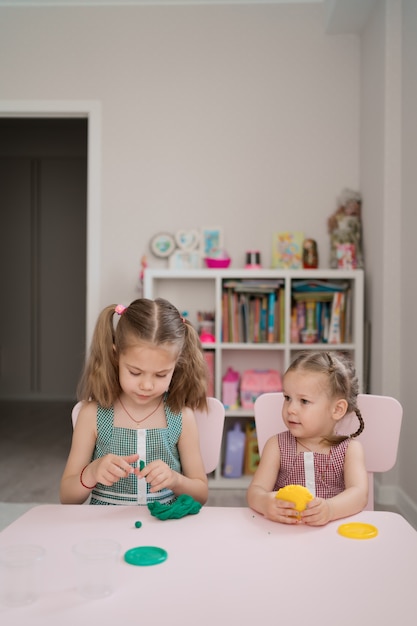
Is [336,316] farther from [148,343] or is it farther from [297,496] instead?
[297,496]

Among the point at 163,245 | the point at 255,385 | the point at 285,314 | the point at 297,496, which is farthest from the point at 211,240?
the point at 297,496

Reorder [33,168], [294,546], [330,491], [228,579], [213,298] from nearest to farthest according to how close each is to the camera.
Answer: [228,579]
[294,546]
[330,491]
[213,298]
[33,168]

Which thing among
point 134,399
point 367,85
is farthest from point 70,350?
point 134,399

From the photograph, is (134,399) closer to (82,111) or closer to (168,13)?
(82,111)

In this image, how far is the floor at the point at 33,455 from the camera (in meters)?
3.31

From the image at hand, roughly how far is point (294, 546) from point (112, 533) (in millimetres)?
304

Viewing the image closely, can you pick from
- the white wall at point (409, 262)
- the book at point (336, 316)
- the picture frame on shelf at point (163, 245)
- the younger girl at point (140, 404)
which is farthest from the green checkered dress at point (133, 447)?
the picture frame on shelf at point (163, 245)

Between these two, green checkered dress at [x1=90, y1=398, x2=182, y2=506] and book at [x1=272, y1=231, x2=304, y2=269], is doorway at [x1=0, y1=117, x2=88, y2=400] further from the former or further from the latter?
green checkered dress at [x1=90, y1=398, x2=182, y2=506]

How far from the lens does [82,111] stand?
3.90m

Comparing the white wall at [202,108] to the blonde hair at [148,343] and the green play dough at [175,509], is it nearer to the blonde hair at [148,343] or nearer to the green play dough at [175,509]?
the blonde hair at [148,343]

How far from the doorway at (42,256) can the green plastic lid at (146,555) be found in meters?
5.79

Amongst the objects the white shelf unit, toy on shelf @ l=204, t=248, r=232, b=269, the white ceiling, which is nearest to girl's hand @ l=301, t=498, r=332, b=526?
the white shelf unit

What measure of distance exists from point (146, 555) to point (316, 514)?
327 mm

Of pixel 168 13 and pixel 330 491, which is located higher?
pixel 168 13
